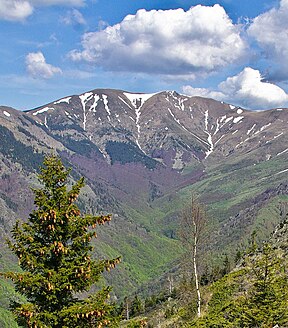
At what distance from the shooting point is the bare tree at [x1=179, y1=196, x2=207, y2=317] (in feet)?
162

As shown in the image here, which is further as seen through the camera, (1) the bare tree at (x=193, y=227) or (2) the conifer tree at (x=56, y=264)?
(1) the bare tree at (x=193, y=227)

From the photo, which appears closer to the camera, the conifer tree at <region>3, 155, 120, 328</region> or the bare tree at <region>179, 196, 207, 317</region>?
the conifer tree at <region>3, 155, 120, 328</region>

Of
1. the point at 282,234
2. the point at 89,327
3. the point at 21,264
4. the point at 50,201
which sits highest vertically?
the point at 50,201

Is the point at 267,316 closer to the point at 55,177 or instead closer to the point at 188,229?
the point at 55,177

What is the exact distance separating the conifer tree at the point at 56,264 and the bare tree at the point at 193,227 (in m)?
29.5

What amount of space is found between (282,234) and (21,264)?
182ft

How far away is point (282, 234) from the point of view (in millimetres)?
67062

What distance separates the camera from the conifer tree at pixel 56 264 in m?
18.9

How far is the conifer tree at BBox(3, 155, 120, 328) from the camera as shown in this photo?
62.1 ft

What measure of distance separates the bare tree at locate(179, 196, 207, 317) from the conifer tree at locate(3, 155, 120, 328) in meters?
29.5

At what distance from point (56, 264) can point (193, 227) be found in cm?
3132

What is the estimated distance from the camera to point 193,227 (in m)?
49.9

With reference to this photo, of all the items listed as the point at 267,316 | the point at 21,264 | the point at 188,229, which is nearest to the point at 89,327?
the point at 21,264

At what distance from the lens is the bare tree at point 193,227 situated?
49.4 m
